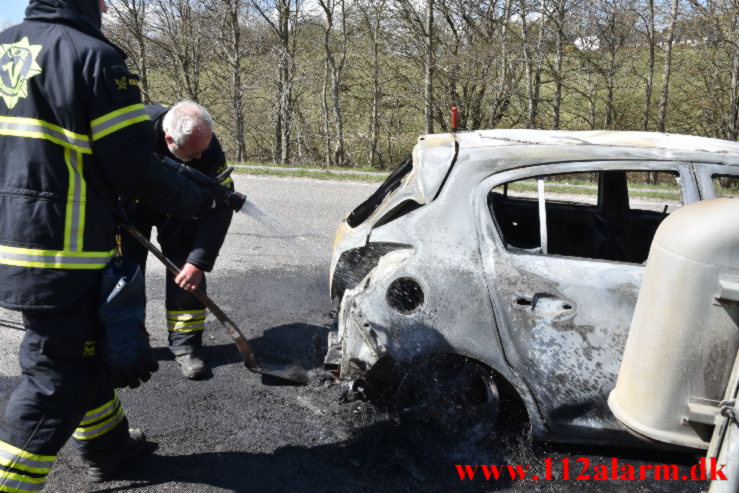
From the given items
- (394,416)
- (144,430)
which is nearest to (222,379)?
(144,430)

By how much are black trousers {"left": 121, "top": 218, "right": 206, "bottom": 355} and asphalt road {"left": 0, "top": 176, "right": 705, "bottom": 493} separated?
0.17 m

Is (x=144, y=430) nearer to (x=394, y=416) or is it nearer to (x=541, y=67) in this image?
(x=394, y=416)

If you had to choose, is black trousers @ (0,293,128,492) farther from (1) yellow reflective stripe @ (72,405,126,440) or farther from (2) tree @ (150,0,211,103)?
(2) tree @ (150,0,211,103)

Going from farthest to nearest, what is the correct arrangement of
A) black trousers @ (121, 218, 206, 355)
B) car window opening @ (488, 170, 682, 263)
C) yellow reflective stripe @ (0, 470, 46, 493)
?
car window opening @ (488, 170, 682, 263)
black trousers @ (121, 218, 206, 355)
yellow reflective stripe @ (0, 470, 46, 493)

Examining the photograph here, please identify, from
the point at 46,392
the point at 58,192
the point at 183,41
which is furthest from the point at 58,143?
the point at 183,41

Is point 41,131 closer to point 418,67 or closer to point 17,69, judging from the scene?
point 17,69

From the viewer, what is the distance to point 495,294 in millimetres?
2828

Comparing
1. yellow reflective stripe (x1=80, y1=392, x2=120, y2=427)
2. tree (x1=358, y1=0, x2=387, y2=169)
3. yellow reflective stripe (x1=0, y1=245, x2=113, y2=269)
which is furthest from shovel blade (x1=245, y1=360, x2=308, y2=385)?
tree (x1=358, y1=0, x2=387, y2=169)

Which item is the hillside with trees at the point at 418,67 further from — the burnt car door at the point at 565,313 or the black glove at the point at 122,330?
the black glove at the point at 122,330

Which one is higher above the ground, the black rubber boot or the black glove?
the black glove

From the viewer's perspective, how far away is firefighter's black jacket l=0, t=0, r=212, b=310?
2.19 m

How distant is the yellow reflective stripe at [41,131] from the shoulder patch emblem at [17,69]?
0.07 meters

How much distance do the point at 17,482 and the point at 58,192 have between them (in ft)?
3.69

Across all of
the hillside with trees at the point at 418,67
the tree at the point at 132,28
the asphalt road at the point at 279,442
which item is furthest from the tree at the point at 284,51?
the asphalt road at the point at 279,442
